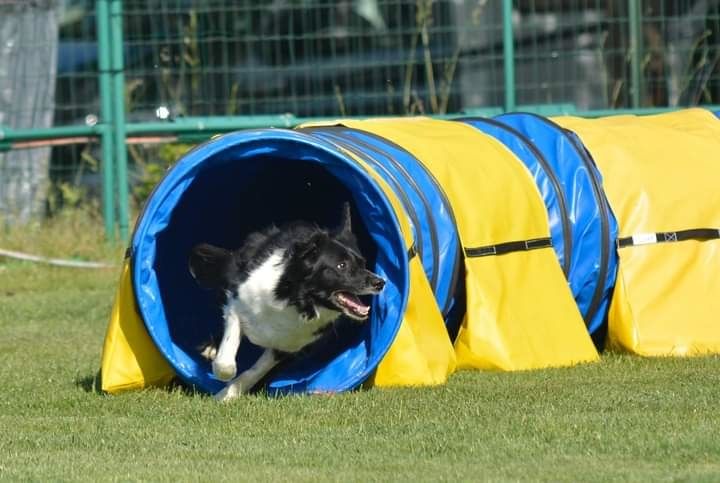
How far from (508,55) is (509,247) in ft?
16.8

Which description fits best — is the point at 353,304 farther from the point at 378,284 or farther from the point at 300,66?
the point at 300,66

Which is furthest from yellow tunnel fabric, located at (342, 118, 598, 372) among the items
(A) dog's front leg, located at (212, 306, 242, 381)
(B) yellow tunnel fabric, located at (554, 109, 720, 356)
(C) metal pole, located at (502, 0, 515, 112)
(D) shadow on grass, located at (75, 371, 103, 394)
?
(C) metal pole, located at (502, 0, 515, 112)

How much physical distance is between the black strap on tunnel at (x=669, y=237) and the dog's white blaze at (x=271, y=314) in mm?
1869

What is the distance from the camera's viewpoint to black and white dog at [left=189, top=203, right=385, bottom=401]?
20.6 feet

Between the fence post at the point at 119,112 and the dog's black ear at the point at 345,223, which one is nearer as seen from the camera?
the dog's black ear at the point at 345,223

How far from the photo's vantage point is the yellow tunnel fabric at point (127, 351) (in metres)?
6.51

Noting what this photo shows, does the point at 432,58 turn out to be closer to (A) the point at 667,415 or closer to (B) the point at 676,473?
(A) the point at 667,415

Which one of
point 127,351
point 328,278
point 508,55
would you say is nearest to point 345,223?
point 328,278

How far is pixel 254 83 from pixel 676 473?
8.19m

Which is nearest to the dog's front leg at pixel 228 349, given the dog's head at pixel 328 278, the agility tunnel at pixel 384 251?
the agility tunnel at pixel 384 251

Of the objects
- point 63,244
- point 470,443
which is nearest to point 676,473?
point 470,443

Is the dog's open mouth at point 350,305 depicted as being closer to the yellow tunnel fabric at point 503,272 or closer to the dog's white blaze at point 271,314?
the dog's white blaze at point 271,314

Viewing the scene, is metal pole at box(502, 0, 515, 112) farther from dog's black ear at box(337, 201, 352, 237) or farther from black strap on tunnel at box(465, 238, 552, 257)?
dog's black ear at box(337, 201, 352, 237)

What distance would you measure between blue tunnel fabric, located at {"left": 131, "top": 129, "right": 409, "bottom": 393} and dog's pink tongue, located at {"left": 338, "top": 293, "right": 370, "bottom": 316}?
0.12m
